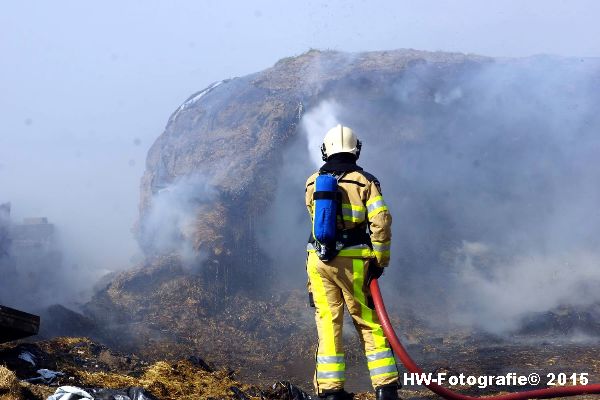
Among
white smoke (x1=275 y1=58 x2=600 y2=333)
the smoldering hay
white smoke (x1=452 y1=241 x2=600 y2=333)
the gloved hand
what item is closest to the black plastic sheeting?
the gloved hand

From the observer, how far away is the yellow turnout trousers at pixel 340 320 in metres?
3.45

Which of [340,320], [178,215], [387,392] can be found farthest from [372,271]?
[178,215]

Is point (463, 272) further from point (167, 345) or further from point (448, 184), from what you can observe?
point (167, 345)

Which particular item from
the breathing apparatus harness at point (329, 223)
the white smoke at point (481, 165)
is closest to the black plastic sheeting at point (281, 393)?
the breathing apparatus harness at point (329, 223)

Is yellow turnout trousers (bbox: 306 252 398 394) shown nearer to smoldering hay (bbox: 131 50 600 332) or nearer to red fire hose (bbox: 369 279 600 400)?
red fire hose (bbox: 369 279 600 400)

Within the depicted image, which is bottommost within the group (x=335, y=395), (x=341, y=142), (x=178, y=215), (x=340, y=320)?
(x=335, y=395)

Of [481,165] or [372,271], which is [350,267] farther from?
[481,165]

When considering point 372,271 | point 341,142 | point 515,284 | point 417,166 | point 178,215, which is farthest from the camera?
point 417,166

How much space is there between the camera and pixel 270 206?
51.9ft

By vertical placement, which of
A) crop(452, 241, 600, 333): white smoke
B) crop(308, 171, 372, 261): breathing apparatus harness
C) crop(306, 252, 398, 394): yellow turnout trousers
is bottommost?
crop(452, 241, 600, 333): white smoke

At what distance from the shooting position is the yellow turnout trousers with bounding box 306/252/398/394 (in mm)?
3447

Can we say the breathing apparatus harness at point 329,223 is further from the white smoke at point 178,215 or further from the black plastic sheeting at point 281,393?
the white smoke at point 178,215

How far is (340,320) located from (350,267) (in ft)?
1.28

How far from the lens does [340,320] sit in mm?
3643
